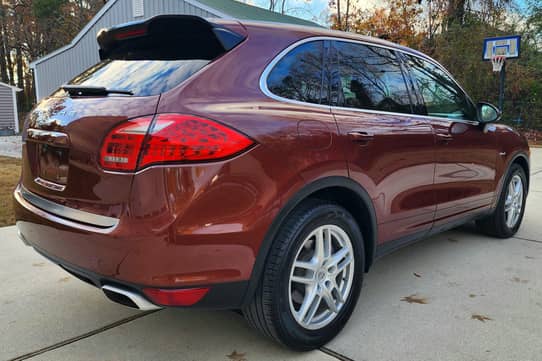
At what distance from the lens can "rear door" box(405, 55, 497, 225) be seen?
3.16m

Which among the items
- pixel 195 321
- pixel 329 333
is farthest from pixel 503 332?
pixel 195 321

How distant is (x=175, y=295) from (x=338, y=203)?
1.09 m

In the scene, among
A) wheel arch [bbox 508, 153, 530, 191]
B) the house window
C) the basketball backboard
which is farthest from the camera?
the basketball backboard

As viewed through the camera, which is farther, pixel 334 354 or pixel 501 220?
pixel 501 220

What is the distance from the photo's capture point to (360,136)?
242 cm

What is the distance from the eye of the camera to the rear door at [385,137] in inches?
96.1

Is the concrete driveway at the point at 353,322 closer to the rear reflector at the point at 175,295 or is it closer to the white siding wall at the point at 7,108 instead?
the rear reflector at the point at 175,295

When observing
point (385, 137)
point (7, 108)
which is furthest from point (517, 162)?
point (7, 108)

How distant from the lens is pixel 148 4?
535 inches

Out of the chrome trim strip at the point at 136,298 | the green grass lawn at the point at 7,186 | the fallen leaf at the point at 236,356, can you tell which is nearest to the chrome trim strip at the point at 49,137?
the chrome trim strip at the point at 136,298

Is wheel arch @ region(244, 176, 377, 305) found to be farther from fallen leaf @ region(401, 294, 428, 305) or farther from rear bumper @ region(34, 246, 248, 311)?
fallen leaf @ region(401, 294, 428, 305)

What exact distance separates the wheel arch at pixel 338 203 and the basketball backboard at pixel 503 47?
46.0 feet

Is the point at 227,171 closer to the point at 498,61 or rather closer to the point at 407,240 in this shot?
the point at 407,240

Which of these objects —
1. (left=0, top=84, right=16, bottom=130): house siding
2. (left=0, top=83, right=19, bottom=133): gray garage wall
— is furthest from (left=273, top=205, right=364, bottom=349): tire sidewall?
(left=0, top=84, right=16, bottom=130): house siding
